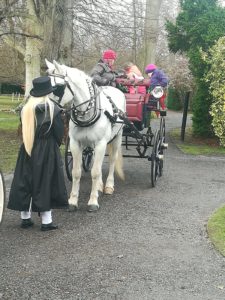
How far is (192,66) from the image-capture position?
52.6ft

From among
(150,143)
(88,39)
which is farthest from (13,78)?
(150,143)

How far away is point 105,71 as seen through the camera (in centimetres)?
816

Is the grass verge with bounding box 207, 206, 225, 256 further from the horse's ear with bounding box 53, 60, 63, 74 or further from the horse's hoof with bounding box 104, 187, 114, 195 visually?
the horse's ear with bounding box 53, 60, 63, 74

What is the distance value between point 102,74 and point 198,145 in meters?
7.94

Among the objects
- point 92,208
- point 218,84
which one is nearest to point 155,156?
point 92,208

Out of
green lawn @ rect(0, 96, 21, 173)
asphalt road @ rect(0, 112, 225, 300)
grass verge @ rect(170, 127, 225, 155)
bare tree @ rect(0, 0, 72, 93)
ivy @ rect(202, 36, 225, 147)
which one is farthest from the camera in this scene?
grass verge @ rect(170, 127, 225, 155)

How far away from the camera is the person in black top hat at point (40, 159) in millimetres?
5516

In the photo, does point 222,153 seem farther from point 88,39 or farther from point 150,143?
point 88,39

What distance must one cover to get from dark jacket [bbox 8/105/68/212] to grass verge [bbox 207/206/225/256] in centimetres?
194

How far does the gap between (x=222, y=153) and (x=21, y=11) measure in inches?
288

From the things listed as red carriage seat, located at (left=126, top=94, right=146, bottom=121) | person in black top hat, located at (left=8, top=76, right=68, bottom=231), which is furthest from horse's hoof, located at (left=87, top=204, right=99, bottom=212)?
red carriage seat, located at (left=126, top=94, right=146, bottom=121)

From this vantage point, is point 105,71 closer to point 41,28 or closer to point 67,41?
point 41,28

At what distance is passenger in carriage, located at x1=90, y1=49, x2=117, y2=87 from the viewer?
7.88 m

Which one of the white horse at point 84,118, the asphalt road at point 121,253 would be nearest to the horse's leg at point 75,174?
the white horse at point 84,118
